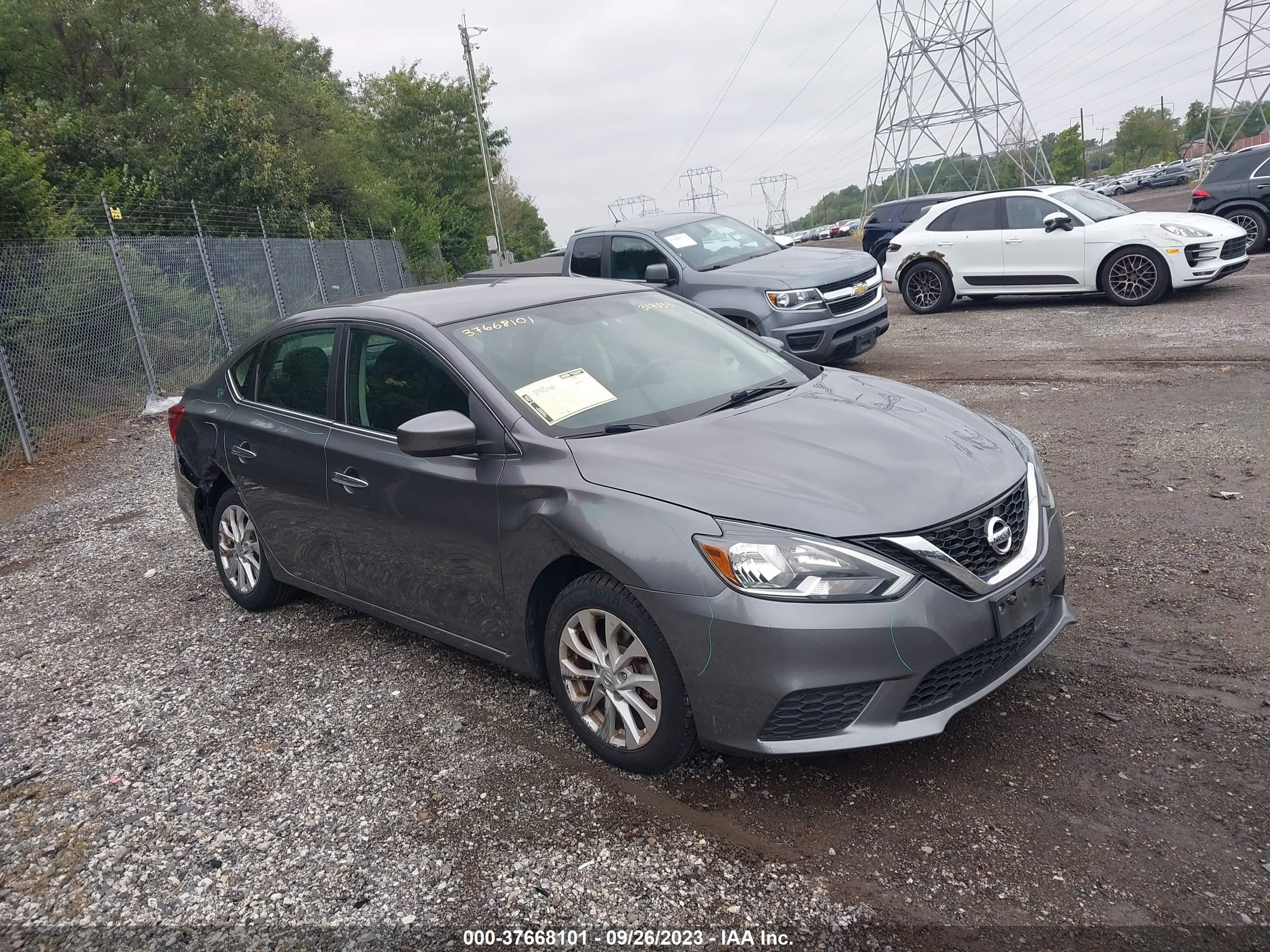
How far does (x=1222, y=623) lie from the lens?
4059 mm

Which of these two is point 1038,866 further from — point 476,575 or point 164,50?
point 164,50

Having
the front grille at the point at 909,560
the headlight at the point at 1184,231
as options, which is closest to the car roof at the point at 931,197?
the headlight at the point at 1184,231

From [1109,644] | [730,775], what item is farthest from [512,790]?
[1109,644]

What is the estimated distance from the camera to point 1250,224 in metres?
16.0

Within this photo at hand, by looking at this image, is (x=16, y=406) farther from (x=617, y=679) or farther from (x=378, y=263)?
(x=378, y=263)

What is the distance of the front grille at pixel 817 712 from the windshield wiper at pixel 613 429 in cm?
122

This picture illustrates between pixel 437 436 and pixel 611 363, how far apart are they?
908mm

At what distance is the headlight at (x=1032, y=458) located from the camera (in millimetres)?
3600

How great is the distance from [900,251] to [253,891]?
13258 mm

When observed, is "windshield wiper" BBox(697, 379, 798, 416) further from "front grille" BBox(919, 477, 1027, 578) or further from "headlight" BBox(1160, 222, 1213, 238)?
"headlight" BBox(1160, 222, 1213, 238)

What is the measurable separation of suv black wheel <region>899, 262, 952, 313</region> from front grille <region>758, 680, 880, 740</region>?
12287 millimetres

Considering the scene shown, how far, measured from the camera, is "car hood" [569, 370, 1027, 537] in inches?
121

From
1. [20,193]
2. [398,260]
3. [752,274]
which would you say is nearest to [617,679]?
[752,274]

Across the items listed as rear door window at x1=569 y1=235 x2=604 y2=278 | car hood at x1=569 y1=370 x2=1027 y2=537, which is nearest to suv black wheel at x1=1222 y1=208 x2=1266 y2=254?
rear door window at x1=569 y1=235 x2=604 y2=278
